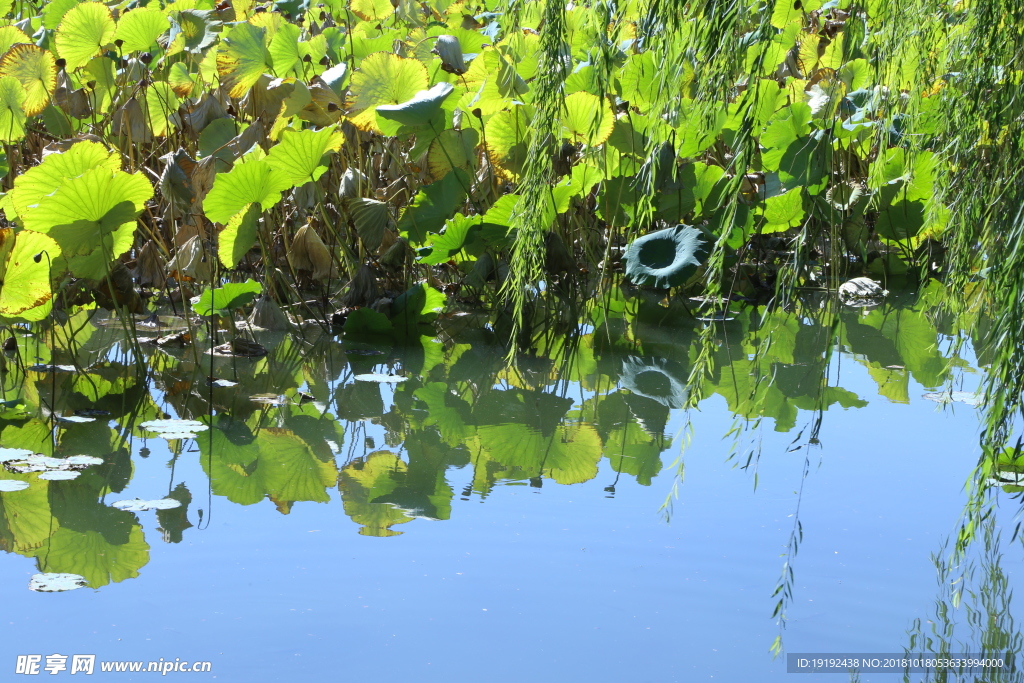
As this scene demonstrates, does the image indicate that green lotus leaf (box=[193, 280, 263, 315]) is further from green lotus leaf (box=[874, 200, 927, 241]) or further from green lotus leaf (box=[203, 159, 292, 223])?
green lotus leaf (box=[874, 200, 927, 241])

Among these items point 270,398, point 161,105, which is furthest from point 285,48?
point 270,398

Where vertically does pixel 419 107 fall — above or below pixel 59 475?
above

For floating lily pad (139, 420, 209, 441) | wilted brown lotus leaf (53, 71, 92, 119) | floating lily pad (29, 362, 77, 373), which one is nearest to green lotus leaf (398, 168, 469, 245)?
floating lily pad (29, 362, 77, 373)

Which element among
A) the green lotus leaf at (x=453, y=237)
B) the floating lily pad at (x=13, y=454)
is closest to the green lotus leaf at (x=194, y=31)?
the green lotus leaf at (x=453, y=237)

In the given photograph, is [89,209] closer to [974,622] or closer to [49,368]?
[49,368]

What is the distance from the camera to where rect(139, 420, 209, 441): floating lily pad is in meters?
1.78

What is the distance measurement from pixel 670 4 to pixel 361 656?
76 cm

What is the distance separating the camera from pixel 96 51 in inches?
121

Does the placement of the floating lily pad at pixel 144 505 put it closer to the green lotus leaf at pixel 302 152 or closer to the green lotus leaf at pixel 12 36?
the green lotus leaf at pixel 302 152

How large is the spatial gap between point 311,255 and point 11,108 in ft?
3.06

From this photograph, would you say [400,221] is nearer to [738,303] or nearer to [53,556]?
[738,303]

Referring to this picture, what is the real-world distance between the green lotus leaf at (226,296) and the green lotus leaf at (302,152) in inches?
10.4

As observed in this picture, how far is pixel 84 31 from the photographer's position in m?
2.96

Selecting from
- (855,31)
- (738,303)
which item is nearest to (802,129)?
(738,303)
